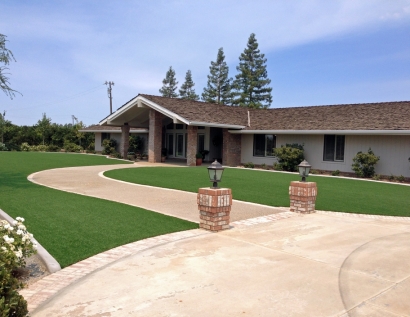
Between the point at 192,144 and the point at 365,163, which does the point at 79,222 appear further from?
the point at 192,144

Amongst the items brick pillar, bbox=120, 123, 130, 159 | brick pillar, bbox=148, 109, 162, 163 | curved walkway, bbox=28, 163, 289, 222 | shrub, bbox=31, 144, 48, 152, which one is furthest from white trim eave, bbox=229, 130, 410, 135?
shrub, bbox=31, 144, 48, 152

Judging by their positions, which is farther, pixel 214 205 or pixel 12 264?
pixel 214 205

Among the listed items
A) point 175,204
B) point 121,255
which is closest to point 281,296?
point 121,255

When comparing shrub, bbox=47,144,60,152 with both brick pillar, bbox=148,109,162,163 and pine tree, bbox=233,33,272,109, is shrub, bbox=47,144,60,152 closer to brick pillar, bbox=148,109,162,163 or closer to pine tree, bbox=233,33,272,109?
brick pillar, bbox=148,109,162,163

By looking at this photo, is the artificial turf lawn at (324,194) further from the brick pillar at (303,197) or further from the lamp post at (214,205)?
the lamp post at (214,205)

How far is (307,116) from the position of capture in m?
24.2

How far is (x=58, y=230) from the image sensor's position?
22.0 ft

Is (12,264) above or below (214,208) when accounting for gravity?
below

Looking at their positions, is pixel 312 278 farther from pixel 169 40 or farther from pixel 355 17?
pixel 169 40

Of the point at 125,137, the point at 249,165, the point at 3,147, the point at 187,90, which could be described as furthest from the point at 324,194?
the point at 187,90

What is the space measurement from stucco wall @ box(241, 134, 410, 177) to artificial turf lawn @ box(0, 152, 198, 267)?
49.1 feet

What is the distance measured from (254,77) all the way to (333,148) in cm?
3347

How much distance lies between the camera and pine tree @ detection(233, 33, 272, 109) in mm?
53125

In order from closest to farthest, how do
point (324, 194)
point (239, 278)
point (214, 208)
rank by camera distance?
point (239, 278) → point (214, 208) → point (324, 194)
